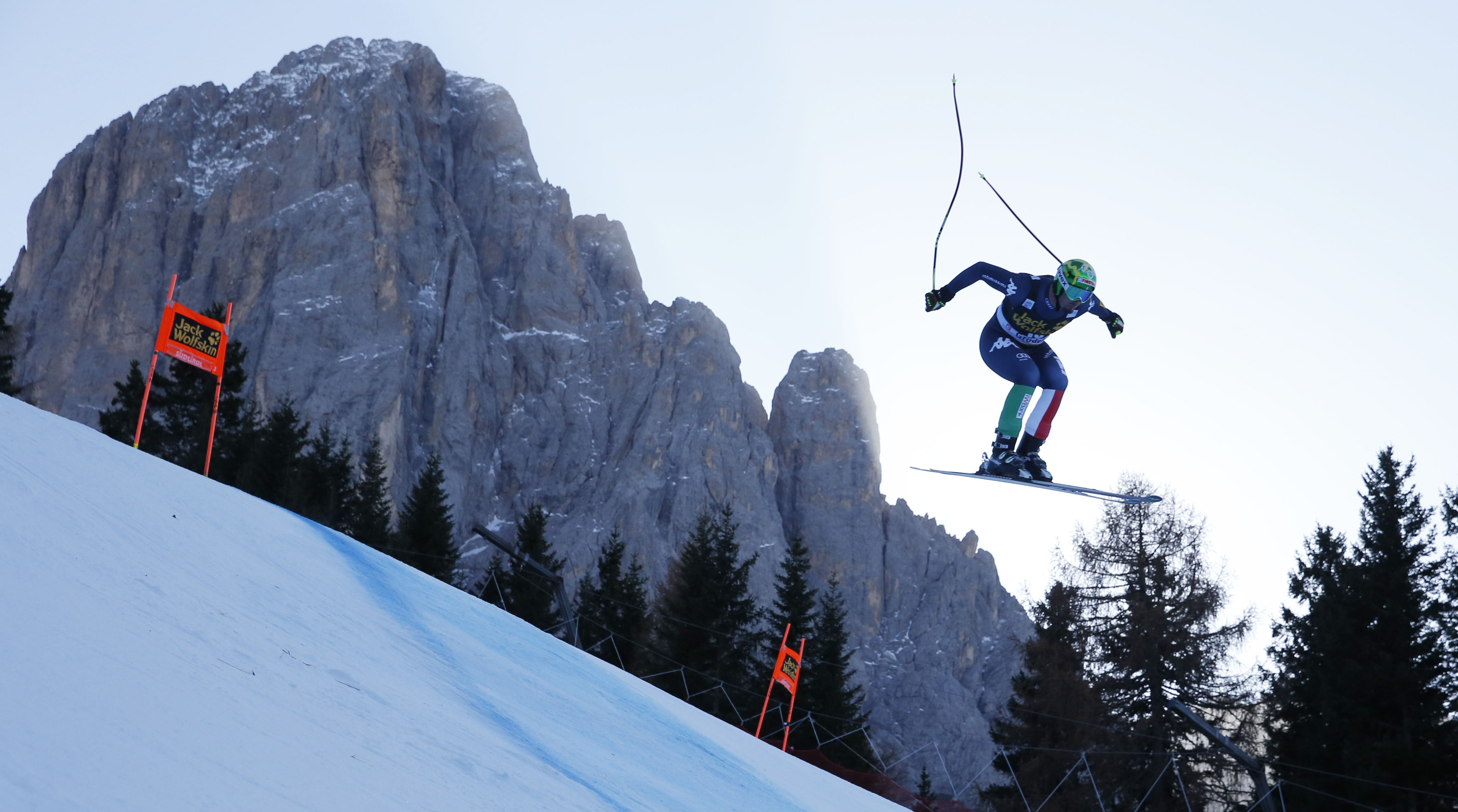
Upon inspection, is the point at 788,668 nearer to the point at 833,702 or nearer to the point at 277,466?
the point at 833,702

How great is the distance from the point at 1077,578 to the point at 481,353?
239 feet

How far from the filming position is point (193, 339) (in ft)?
40.1

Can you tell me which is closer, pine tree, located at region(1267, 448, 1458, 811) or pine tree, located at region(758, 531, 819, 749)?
pine tree, located at region(1267, 448, 1458, 811)

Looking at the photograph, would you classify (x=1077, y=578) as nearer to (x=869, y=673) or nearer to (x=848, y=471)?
(x=869, y=673)

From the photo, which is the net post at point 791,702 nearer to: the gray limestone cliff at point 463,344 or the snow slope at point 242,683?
the snow slope at point 242,683

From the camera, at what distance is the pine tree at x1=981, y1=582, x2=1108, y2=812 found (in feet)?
75.3

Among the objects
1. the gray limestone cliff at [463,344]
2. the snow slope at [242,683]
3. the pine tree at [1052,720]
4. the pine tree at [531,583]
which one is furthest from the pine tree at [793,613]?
the gray limestone cliff at [463,344]

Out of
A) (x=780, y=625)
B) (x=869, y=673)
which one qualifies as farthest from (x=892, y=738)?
(x=780, y=625)

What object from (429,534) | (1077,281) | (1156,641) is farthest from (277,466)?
(1077,281)

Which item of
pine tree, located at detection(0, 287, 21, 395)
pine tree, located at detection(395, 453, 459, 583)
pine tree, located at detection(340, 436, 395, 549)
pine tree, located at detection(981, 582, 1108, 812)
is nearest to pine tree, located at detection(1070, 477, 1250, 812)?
pine tree, located at detection(981, 582, 1108, 812)

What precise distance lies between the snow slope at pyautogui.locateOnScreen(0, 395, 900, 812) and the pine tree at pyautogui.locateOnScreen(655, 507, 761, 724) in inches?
955

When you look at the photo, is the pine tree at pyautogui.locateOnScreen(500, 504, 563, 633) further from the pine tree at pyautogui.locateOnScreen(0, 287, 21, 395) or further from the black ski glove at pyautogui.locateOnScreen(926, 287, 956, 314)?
the black ski glove at pyautogui.locateOnScreen(926, 287, 956, 314)

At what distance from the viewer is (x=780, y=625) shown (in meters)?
33.5

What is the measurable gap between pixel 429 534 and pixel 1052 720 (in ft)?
69.9
